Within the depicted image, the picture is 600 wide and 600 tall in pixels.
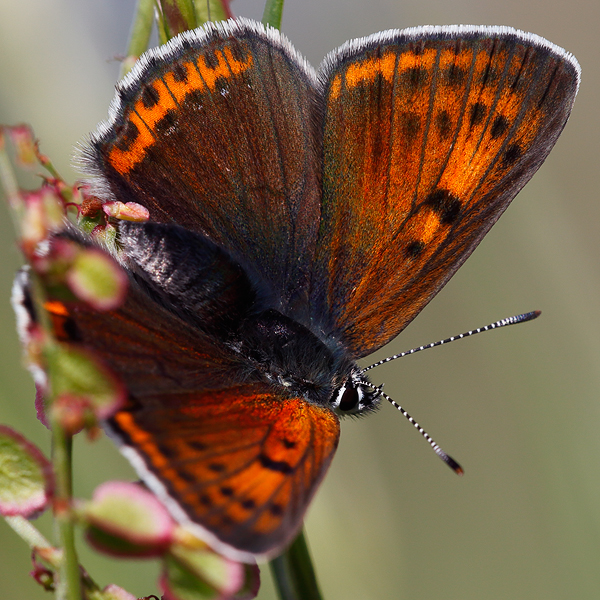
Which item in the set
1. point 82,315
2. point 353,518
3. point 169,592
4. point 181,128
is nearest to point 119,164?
point 181,128

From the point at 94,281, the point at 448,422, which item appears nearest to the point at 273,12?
the point at 94,281

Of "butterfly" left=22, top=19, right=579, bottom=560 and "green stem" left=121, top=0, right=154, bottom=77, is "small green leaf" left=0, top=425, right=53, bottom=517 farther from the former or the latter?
"green stem" left=121, top=0, right=154, bottom=77

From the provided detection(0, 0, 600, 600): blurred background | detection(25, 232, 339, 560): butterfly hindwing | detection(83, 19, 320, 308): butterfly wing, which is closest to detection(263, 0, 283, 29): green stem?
detection(83, 19, 320, 308): butterfly wing

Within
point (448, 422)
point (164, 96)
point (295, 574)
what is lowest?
point (448, 422)

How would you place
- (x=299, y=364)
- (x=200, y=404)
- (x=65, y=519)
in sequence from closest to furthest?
(x=65, y=519)
(x=200, y=404)
(x=299, y=364)

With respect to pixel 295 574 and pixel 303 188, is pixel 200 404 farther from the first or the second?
pixel 303 188
